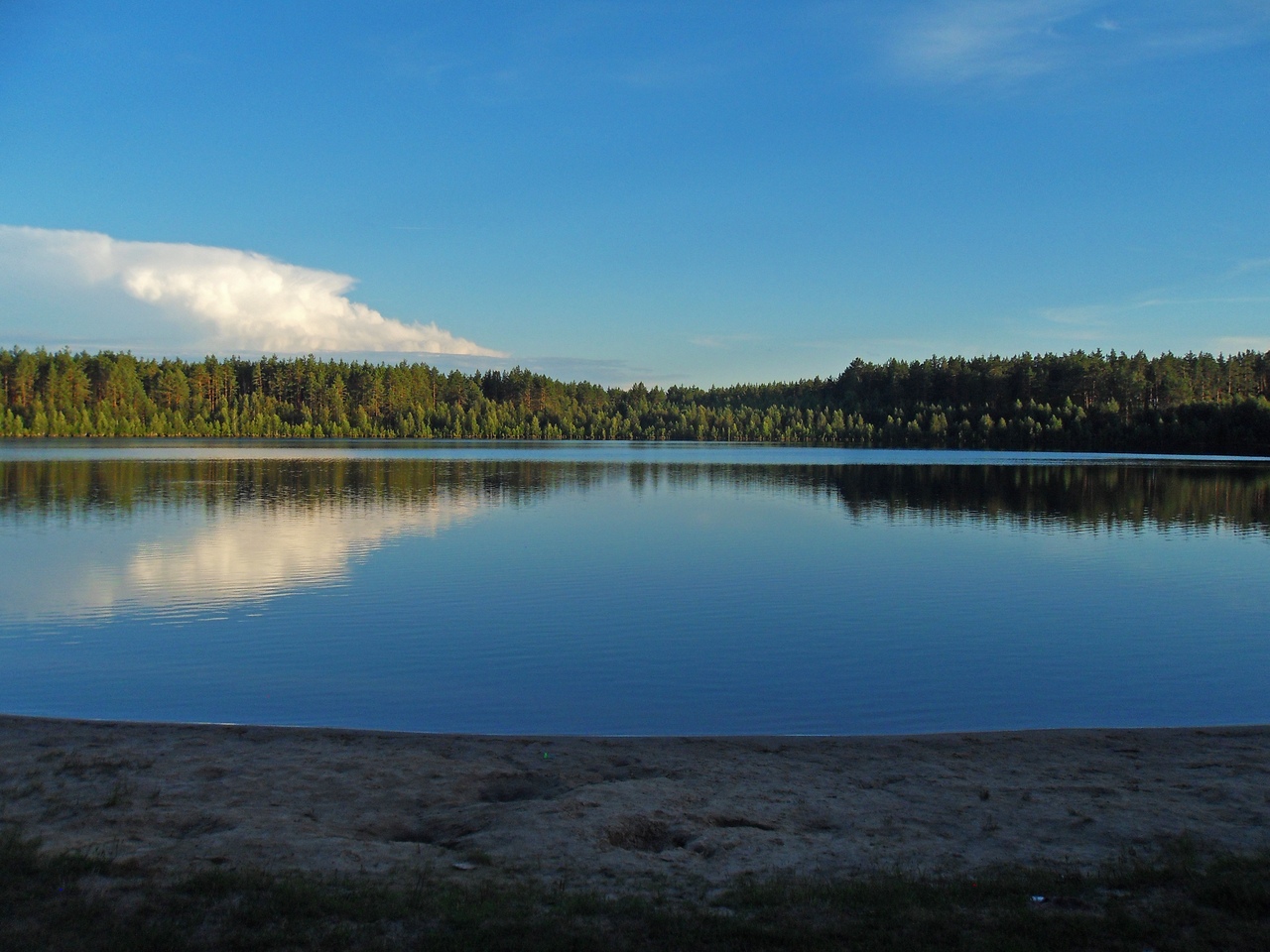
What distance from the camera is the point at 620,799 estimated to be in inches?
300

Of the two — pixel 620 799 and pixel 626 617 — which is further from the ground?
pixel 620 799

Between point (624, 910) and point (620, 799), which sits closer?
point (624, 910)

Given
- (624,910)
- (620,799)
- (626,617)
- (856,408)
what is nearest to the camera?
(624,910)

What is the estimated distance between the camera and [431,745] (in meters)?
9.25

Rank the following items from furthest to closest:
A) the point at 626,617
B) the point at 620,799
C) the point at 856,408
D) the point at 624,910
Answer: the point at 856,408 < the point at 626,617 < the point at 620,799 < the point at 624,910

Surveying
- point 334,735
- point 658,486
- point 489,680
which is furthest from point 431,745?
point 658,486

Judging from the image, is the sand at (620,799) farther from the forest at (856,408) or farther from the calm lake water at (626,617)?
the forest at (856,408)

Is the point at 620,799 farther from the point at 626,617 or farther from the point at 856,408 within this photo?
the point at 856,408

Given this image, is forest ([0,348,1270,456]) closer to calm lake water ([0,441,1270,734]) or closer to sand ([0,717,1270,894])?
calm lake water ([0,441,1270,734])

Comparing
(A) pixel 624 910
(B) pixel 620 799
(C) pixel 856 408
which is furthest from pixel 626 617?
(C) pixel 856 408

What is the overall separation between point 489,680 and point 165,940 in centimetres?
766

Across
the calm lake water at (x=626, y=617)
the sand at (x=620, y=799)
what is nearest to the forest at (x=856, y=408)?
the calm lake water at (x=626, y=617)

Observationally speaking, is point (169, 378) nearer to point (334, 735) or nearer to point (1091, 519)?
point (1091, 519)

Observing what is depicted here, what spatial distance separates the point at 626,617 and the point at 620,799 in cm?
929
